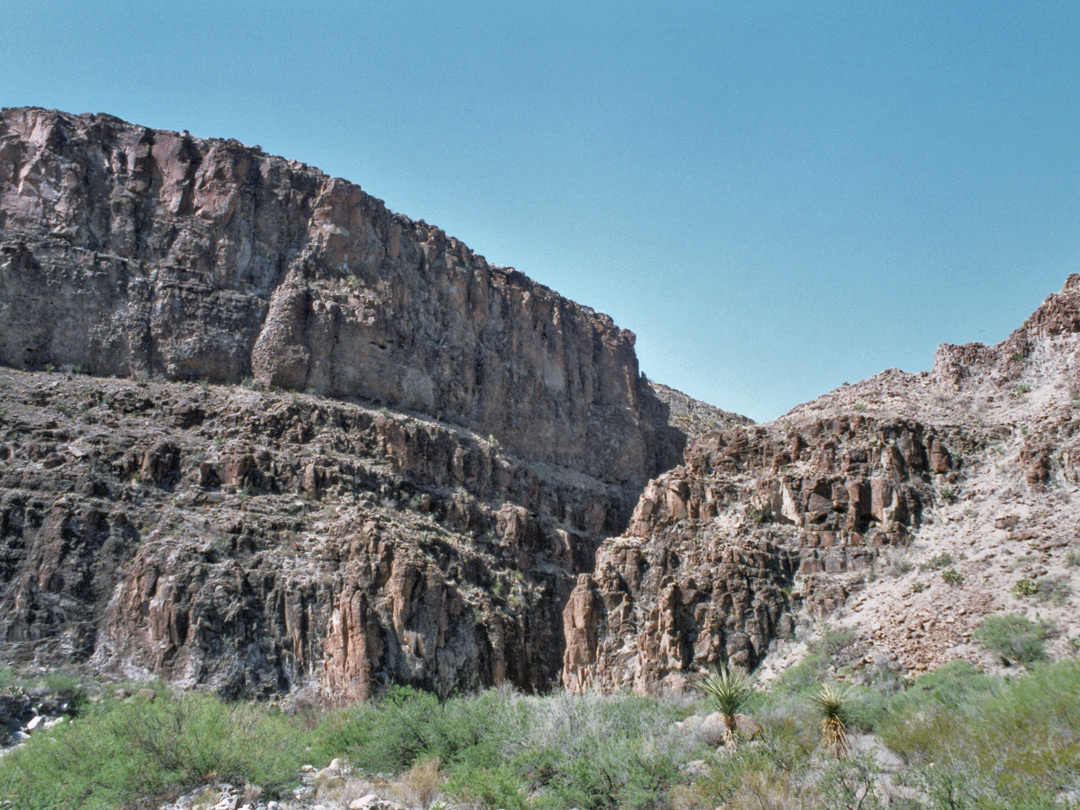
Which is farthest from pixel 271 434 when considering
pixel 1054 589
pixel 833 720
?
pixel 1054 589

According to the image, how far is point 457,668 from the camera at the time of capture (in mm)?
45188

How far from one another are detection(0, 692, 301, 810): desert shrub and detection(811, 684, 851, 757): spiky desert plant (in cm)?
1331

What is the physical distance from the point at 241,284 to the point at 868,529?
39406mm

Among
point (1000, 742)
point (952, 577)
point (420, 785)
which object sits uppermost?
point (952, 577)

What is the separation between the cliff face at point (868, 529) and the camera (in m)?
29.4

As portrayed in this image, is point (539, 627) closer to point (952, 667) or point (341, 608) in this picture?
point (341, 608)

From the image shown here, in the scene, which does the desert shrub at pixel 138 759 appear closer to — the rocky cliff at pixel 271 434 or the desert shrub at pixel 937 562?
the rocky cliff at pixel 271 434

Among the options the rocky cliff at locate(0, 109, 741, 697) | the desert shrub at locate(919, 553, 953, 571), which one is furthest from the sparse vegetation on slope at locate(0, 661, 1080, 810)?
the rocky cliff at locate(0, 109, 741, 697)

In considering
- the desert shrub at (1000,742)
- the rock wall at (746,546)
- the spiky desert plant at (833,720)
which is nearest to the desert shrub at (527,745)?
the spiky desert plant at (833,720)

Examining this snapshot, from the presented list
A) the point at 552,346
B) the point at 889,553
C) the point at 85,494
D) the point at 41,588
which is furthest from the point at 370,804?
the point at 552,346

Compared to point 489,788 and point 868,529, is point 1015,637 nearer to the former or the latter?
point 868,529

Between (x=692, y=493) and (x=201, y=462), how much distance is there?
23624 mm

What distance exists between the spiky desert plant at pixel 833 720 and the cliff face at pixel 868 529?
568cm

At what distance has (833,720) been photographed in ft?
74.0
